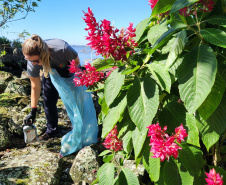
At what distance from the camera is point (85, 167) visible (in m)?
2.54

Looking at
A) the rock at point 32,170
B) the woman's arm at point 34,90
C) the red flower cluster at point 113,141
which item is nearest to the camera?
the red flower cluster at point 113,141

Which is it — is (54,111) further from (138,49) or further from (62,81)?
(138,49)

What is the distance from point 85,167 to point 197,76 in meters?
2.07

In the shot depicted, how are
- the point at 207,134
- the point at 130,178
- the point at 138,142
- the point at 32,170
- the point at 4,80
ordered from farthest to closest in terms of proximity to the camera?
the point at 4,80 < the point at 32,170 < the point at 130,178 < the point at 138,142 < the point at 207,134

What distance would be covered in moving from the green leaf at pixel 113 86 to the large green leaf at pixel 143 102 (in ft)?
0.23

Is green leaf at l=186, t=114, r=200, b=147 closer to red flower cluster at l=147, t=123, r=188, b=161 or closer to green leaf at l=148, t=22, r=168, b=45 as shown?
red flower cluster at l=147, t=123, r=188, b=161

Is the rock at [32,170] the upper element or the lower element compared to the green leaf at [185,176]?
lower

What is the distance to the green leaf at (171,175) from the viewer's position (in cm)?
109

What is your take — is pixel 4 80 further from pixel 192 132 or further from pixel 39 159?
pixel 192 132

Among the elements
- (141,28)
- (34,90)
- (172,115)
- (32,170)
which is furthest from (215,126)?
(34,90)

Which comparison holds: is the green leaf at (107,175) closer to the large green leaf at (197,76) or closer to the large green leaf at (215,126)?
the large green leaf at (215,126)

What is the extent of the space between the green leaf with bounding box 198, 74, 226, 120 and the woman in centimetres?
235

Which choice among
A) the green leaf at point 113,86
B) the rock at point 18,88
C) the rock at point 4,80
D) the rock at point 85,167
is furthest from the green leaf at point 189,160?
the rock at point 4,80

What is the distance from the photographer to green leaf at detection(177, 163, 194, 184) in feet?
3.53
